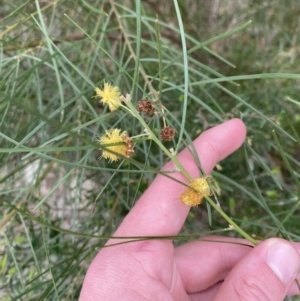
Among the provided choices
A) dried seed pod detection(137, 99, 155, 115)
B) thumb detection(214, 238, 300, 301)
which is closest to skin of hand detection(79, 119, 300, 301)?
thumb detection(214, 238, 300, 301)

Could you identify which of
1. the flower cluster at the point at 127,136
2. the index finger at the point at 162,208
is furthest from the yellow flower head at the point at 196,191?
the index finger at the point at 162,208

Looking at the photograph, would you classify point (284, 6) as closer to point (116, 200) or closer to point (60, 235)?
point (116, 200)

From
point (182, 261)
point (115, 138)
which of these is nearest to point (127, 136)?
point (115, 138)

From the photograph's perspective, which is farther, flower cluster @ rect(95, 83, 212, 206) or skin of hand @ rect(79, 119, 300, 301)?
skin of hand @ rect(79, 119, 300, 301)

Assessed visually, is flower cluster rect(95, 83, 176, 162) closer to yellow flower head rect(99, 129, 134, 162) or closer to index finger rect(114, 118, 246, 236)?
yellow flower head rect(99, 129, 134, 162)

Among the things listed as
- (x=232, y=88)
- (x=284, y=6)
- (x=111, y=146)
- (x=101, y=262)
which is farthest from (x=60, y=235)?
(x=284, y=6)

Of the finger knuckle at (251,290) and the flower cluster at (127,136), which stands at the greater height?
the flower cluster at (127,136)

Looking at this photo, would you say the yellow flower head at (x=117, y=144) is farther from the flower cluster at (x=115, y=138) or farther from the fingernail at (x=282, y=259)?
the fingernail at (x=282, y=259)

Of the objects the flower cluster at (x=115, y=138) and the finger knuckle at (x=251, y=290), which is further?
the finger knuckle at (x=251, y=290)
